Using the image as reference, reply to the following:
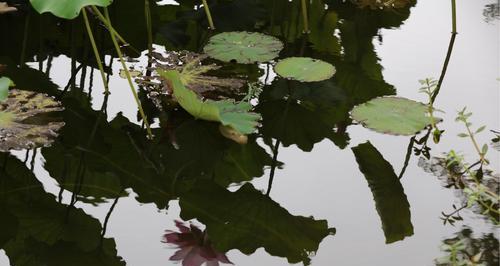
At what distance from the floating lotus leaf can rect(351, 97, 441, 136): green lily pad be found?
0.60 m

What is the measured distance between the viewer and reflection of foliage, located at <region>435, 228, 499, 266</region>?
1062 mm

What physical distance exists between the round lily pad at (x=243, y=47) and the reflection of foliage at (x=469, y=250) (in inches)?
27.1

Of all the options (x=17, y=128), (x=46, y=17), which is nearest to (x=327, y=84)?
(x=17, y=128)

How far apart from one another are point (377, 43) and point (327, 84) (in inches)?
16.1

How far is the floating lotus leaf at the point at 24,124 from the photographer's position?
1234 mm

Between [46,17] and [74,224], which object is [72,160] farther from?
[46,17]

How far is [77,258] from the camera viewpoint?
1.08 metres

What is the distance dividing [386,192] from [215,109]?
34 centimetres

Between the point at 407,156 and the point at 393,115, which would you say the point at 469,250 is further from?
the point at 393,115

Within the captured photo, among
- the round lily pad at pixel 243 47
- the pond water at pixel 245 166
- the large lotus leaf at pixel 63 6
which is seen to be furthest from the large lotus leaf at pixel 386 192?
the large lotus leaf at pixel 63 6

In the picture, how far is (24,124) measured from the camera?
1290mm

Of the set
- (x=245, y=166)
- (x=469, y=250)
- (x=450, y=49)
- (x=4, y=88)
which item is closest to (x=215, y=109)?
(x=245, y=166)

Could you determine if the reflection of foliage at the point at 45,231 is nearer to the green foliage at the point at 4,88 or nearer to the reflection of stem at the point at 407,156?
the green foliage at the point at 4,88

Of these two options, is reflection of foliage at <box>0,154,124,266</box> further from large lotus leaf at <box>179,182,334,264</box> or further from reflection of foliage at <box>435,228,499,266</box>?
reflection of foliage at <box>435,228,499,266</box>
